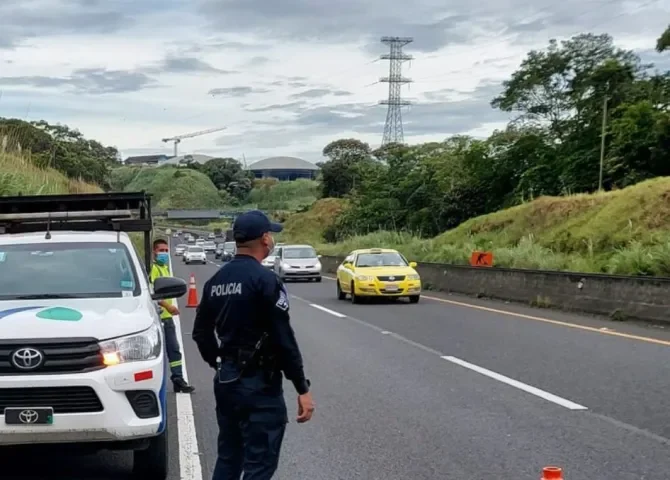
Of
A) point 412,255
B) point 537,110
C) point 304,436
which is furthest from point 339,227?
point 304,436

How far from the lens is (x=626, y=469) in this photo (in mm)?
6887

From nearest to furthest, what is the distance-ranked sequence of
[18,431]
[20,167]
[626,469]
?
[18,431] → [626,469] → [20,167]

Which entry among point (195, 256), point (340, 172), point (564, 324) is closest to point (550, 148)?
point (195, 256)

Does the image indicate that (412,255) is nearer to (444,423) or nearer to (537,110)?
(537,110)

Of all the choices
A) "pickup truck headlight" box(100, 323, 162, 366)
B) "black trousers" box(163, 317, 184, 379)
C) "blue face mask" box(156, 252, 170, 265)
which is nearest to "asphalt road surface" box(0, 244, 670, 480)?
"black trousers" box(163, 317, 184, 379)

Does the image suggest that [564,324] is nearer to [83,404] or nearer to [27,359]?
[83,404]

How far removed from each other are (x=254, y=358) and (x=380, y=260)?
21063 mm

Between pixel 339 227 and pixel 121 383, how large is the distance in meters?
87.5

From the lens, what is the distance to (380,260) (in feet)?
84.9

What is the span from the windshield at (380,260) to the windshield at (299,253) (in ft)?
47.2

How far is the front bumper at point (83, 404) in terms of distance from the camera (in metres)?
6.17

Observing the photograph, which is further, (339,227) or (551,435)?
(339,227)

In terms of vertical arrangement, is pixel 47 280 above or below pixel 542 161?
below

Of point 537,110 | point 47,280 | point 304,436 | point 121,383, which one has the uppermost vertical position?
point 537,110
